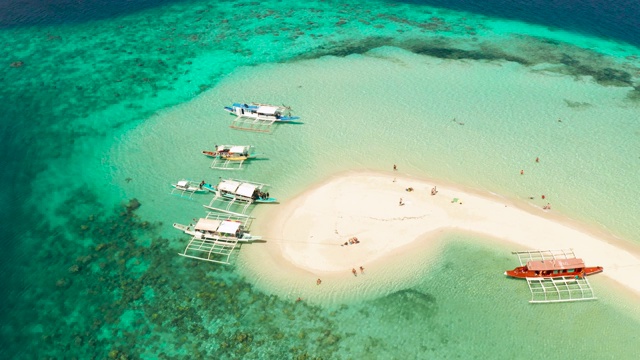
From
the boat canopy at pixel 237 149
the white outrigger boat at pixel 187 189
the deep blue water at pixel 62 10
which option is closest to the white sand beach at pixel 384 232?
the white outrigger boat at pixel 187 189

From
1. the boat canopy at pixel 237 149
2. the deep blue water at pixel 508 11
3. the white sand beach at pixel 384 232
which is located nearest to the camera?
the white sand beach at pixel 384 232

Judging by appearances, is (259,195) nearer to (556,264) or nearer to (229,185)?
(229,185)

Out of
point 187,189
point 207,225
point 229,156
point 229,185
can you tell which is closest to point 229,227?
point 207,225

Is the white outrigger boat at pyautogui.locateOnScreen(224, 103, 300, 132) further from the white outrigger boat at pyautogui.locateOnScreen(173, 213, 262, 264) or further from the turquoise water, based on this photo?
the white outrigger boat at pyautogui.locateOnScreen(173, 213, 262, 264)

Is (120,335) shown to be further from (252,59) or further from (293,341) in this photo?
(252,59)

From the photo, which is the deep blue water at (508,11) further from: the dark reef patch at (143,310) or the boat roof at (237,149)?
the dark reef patch at (143,310)

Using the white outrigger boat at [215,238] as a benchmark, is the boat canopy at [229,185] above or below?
above

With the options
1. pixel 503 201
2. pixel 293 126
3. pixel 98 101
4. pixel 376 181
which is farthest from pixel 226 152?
pixel 503 201
